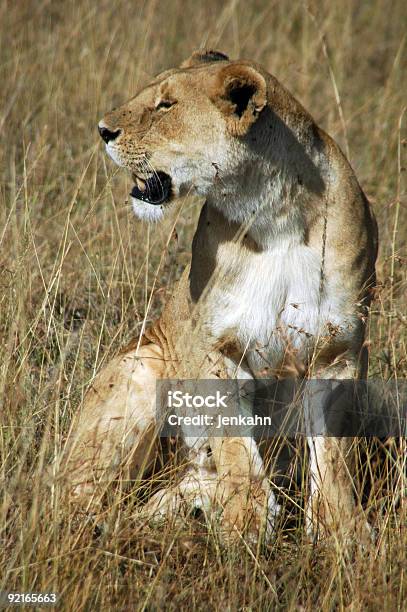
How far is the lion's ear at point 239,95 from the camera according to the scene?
12.0ft

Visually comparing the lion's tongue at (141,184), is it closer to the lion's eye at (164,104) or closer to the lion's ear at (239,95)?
the lion's eye at (164,104)

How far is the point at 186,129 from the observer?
381cm

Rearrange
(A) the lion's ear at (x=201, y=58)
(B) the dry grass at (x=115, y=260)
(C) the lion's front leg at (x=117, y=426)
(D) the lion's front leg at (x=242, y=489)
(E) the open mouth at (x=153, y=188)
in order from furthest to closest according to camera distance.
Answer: (A) the lion's ear at (x=201, y=58), (E) the open mouth at (x=153, y=188), (D) the lion's front leg at (x=242, y=489), (C) the lion's front leg at (x=117, y=426), (B) the dry grass at (x=115, y=260)

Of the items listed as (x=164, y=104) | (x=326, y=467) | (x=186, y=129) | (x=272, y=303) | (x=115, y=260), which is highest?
(x=164, y=104)

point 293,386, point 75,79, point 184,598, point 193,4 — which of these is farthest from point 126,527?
point 193,4

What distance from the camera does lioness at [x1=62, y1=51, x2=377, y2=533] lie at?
149 inches

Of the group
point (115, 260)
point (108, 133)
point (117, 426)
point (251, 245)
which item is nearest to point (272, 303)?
point (251, 245)

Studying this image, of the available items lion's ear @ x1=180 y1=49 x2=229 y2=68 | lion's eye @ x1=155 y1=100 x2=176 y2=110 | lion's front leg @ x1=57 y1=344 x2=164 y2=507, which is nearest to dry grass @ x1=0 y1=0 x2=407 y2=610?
lion's front leg @ x1=57 y1=344 x2=164 y2=507

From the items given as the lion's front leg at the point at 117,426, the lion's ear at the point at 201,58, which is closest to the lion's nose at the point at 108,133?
the lion's ear at the point at 201,58

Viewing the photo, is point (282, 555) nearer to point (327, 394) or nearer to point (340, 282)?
point (327, 394)

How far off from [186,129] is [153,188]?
28 cm

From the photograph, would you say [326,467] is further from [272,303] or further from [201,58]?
[201,58]

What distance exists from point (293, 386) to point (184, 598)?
47.1 inches

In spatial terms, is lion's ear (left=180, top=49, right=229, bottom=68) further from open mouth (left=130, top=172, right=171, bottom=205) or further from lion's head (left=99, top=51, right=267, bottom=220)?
open mouth (left=130, top=172, right=171, bottom=205)
